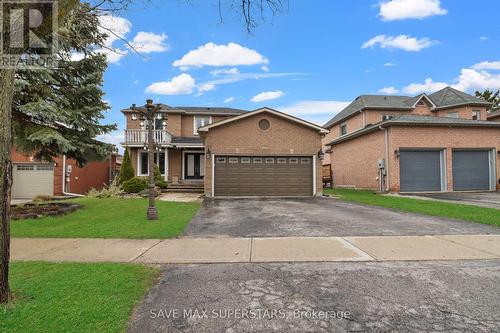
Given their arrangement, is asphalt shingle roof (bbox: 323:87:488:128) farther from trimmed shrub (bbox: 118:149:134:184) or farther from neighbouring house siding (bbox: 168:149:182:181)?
trimmed shrub (bbox: 118:149:134:184)

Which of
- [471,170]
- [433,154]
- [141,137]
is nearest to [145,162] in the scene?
[141,137]

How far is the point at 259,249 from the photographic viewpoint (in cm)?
549

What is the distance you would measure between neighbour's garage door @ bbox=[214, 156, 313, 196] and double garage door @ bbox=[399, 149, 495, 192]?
6157 millimetres

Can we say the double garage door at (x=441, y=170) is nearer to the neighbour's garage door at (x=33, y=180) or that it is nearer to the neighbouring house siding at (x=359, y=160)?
the neighbouring house siding at (x=359, y=160)

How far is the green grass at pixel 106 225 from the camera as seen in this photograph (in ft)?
22.8

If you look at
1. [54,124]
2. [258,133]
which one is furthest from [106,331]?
[258,133]

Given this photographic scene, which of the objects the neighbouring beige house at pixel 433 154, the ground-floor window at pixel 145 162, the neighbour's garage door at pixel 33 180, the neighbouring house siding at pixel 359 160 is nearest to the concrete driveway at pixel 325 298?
the neighbouring beige house at pixel 433 154

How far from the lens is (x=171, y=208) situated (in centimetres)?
1145

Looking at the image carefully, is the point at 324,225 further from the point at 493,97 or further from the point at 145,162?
the point at 493,97

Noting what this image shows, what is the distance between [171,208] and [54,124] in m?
5.35

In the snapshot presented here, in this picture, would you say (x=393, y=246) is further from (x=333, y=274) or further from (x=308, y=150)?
(x=308, y=150)

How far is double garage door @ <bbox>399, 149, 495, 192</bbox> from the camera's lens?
17609 mm

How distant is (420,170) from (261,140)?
10.1 metres

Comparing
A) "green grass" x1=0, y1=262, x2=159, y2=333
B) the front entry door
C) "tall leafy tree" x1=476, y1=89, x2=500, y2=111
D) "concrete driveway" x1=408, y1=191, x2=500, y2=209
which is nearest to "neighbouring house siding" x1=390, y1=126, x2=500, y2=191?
"concrete driveway" x1=408, y1=191, x2=500, y2=209
